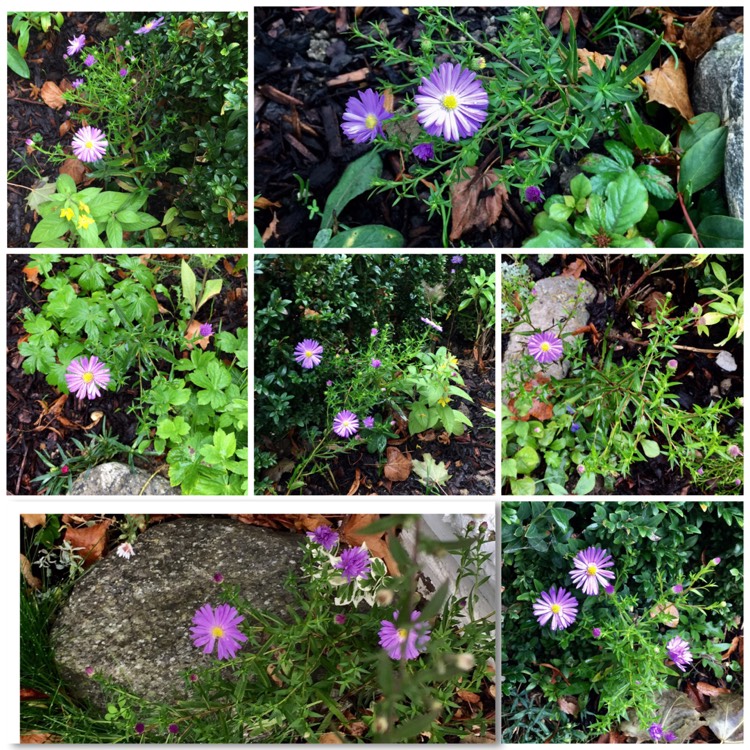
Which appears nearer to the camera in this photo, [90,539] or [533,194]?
[533,194]

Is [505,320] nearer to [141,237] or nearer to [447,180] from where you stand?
[447,180]

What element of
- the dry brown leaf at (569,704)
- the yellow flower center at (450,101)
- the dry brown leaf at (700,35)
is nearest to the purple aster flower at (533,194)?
the yellow flower center at (450,101)

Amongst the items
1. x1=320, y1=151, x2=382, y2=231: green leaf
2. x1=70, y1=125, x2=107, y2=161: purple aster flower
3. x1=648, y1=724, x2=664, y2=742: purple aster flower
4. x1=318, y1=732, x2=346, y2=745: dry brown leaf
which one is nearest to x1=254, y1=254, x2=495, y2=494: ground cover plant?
x1=320, y1=151, x2=382, y2=231: green leaf

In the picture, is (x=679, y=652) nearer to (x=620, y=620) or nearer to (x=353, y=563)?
(x=620, y=620)

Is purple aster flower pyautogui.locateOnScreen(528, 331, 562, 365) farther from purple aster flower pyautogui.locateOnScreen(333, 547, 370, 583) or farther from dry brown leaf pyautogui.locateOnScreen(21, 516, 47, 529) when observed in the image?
dry brown leaf pyautogui.locateOnScreen(21, 516, 47, 529)

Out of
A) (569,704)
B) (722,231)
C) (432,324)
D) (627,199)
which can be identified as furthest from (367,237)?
(569,704)

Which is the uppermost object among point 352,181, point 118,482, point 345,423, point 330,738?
point 352,181
